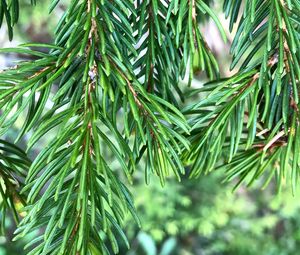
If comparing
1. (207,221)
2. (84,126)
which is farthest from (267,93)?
(207,221)

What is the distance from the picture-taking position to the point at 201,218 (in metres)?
1.77

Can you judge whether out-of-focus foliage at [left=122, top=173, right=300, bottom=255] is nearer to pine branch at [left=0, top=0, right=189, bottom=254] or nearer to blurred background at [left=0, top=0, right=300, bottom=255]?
blurred background at [left=0, top=0, right=300, bottom=255]

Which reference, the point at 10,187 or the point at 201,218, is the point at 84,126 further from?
the point at 201,218

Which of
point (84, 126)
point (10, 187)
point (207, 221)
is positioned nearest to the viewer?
point (84, 126)

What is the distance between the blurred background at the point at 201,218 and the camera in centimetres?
171

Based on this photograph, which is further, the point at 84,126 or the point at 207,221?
the point at 207,221

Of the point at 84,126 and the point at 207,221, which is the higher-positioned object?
the point at 84,126

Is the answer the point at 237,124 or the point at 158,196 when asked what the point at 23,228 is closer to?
the point at 237,124

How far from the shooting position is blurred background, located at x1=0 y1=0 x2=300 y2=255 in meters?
1.71

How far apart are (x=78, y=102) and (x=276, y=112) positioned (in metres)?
0.16

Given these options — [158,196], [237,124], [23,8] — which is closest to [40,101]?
[237,124]

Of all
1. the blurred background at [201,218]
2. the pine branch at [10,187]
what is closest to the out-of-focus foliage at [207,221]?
the blurred background at [201,218]

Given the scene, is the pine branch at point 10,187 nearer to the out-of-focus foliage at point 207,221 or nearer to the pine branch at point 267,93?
the pine branch at point 267,93

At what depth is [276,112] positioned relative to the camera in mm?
386
